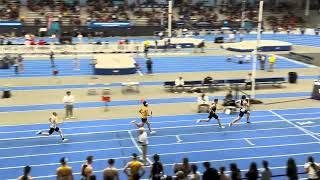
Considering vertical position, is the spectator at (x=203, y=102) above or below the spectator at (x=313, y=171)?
below

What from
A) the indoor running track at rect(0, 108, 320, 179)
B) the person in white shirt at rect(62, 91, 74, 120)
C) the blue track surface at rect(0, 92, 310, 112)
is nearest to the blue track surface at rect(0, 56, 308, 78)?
the blue track surface at rect(0, 92, 310, 112)

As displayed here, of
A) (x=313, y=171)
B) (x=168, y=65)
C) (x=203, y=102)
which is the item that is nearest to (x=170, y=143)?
(x=203, y=102)

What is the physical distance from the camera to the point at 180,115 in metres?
22.2

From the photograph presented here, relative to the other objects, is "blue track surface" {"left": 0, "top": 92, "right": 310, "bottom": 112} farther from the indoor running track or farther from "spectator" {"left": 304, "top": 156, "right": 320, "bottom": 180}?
"spectator" {"left": 304, "top": 156, "right": 320, "bottom": 180}

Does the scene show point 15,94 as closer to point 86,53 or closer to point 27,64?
point 27,64

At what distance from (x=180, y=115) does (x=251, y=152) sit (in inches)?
212

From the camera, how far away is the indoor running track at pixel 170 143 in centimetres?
1623

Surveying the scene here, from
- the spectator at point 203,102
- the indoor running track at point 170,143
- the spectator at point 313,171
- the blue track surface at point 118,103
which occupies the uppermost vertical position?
the spectator at point 313,171

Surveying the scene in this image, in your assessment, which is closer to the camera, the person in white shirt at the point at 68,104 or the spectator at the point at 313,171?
the spectator at the point at 313,171

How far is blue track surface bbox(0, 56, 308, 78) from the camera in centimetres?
3188

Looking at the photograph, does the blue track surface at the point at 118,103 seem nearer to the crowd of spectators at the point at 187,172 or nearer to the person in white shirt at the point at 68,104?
the person in white shirt at the point at 68,104

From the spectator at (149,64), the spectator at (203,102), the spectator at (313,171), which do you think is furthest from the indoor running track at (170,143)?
the spectator at (149,64)

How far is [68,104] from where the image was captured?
2072 centimetres

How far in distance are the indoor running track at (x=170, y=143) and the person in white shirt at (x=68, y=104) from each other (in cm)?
71
